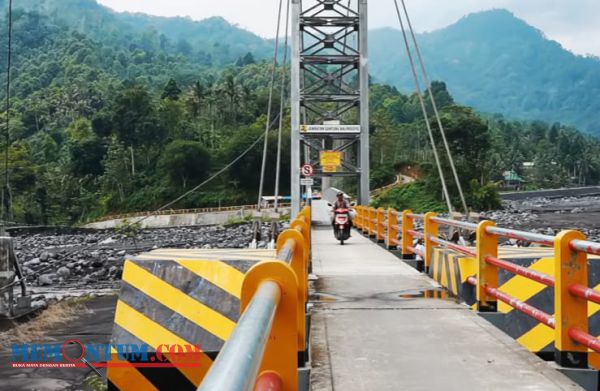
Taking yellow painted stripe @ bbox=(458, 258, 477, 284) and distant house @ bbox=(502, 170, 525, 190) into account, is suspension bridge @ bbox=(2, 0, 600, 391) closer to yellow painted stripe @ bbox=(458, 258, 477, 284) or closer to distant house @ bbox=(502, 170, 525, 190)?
yellow painted stripe @ bbox=(458, 258, 477, 284)

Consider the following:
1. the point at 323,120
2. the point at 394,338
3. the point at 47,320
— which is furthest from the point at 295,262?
the point at 323,120

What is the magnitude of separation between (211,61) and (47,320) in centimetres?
18725

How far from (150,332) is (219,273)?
0.52 meters

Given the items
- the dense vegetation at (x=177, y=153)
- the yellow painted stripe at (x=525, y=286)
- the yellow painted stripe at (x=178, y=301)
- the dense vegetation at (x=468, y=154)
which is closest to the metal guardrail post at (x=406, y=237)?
the yellow painted stripe at (x=525, y=286)

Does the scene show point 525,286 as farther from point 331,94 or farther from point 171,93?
point 171,93

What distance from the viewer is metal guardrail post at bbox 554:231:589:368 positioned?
307 centimetres

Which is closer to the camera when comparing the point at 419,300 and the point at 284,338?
the point at 284,338

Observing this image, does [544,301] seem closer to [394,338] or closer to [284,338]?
[394,338]

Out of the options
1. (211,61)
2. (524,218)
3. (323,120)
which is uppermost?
(211,61)

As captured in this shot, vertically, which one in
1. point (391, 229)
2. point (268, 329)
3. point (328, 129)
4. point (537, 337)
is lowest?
point (537, 337)

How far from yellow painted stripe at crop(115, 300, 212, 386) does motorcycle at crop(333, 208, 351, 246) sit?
28.5 ft

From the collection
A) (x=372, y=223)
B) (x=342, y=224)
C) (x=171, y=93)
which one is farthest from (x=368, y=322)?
(x=171, y=93)

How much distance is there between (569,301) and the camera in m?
3.08

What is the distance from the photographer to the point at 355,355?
137 inches
